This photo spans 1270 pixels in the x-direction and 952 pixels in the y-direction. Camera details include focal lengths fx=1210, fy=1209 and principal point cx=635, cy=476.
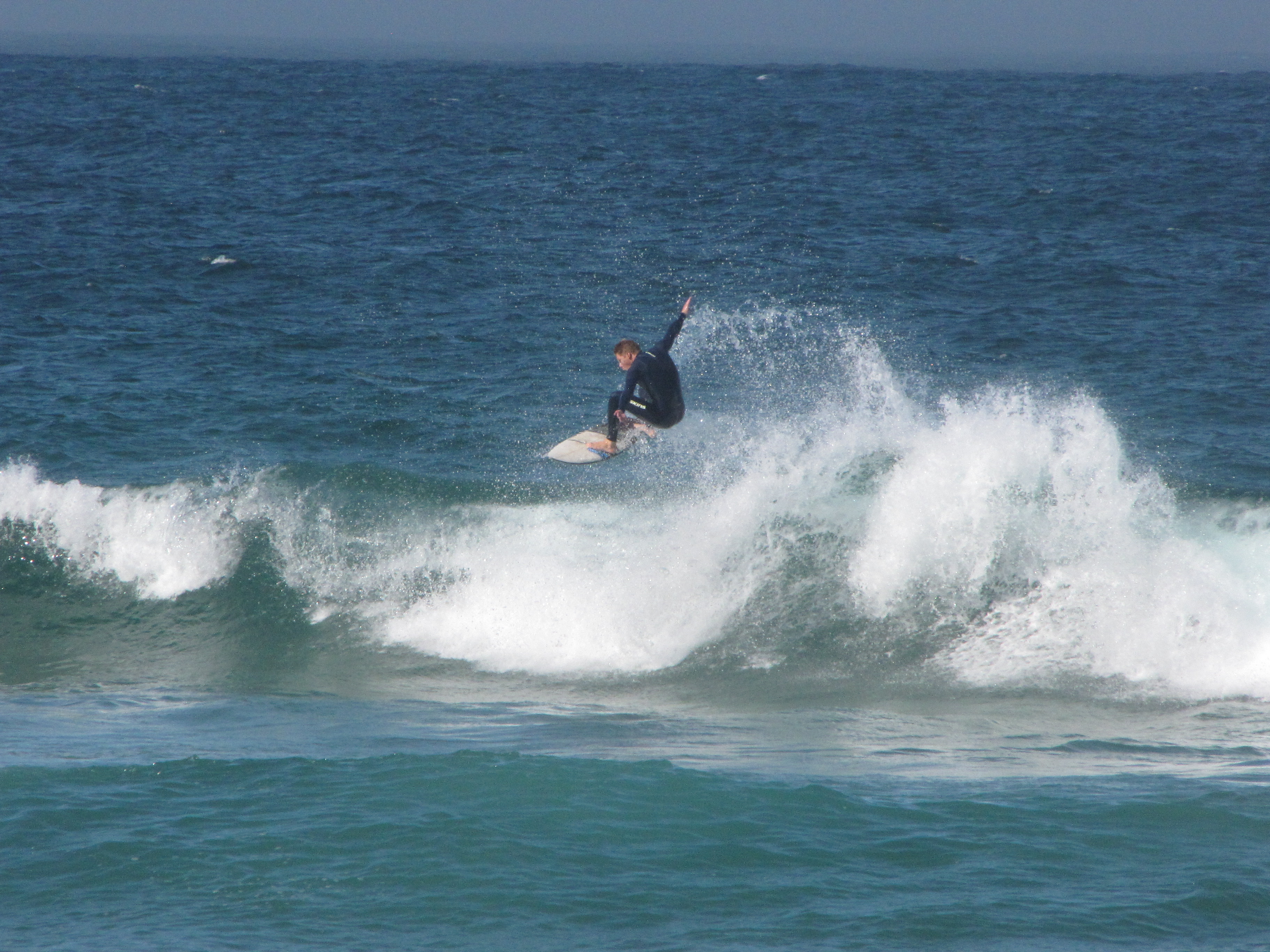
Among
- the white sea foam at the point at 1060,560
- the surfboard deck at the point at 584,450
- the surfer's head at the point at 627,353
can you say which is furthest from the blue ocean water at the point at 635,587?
the surfer's head at the point at 627,353

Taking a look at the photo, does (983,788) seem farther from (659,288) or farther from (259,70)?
(259,70)

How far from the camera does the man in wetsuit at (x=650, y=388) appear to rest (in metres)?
12.7

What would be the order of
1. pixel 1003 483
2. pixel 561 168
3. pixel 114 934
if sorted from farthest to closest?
pixel 561 168, pixel 1003 483, pixel 114 934

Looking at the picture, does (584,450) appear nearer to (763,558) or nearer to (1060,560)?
(763,558)

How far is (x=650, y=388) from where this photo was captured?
1275 cm

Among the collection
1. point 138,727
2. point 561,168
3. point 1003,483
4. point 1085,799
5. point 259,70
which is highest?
point 259,70

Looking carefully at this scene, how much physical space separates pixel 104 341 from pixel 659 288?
10.8 meters

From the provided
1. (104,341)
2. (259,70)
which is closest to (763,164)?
(104,341)

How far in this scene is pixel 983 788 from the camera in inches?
352

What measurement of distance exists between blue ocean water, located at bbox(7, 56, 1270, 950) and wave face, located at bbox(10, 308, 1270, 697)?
0.18ft

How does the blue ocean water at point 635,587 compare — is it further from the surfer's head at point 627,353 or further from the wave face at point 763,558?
the surfer's head at point 627,353

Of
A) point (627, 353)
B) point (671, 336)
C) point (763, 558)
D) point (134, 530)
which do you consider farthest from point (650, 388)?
point (134, 530)

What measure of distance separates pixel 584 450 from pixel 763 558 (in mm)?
2506

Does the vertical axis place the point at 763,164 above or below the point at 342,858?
above
